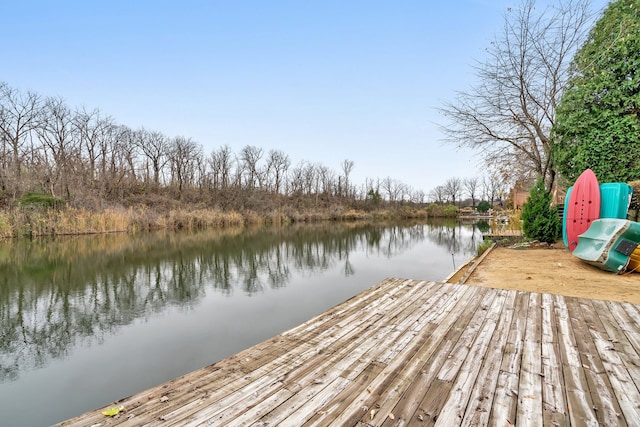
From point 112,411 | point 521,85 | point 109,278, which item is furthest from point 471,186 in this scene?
point 112,411

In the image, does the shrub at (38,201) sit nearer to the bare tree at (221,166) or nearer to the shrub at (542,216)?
the bare tree at (221,166)

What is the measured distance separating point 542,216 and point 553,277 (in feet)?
14.1

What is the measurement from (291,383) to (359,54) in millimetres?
14551

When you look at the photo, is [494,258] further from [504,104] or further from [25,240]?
[25,240]

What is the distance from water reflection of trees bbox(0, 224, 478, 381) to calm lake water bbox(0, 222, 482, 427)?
26 millimetres

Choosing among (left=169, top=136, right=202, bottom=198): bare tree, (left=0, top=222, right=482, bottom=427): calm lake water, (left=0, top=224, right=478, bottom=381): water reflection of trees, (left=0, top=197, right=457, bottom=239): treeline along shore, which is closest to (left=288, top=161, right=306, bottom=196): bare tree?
(left=0, top=197, right=457, bottom=239): treeline along shore

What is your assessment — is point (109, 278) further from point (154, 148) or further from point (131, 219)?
point (154, 148)

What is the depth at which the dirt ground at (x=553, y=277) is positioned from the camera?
407 centimetres

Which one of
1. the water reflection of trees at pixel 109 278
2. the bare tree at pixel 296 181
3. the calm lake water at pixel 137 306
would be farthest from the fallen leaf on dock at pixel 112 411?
the bare tree at pixel 296 181

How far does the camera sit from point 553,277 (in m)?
4.92

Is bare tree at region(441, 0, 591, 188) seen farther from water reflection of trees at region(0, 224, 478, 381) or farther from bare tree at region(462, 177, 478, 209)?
bare tree at region(462, 177, 478, 209)

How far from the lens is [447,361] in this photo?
197 centimetres

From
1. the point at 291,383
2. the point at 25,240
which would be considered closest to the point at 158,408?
the point at 291,383

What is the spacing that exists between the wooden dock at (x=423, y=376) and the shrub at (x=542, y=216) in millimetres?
6336
